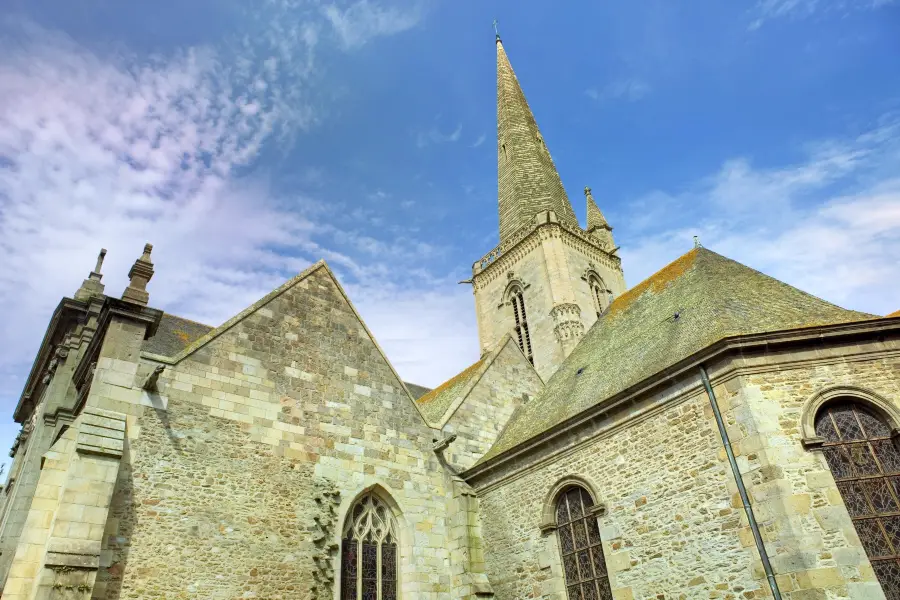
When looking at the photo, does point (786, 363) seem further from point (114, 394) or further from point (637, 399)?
point (114, 394)

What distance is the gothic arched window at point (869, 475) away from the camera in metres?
7.89

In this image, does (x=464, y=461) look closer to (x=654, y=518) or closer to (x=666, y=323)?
(x=654, y=518)

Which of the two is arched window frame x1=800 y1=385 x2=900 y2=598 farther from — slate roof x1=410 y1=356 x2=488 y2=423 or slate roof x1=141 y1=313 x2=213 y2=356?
slate roof x1=141 y1=313 x2=213 y2=356

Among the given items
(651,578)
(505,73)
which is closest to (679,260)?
(651,578)

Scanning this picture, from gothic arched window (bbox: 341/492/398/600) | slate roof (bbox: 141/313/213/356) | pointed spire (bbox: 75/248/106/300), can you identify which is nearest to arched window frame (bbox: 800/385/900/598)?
gothic arched window (bbox: 341/492/398/600)

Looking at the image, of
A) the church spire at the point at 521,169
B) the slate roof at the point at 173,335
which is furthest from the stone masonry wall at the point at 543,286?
the slate roof at the point at 173,335

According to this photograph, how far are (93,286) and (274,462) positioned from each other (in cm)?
941

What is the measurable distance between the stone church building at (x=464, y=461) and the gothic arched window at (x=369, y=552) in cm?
4

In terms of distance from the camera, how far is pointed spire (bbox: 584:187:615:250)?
34.2 meters

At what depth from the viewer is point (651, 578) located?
941cm

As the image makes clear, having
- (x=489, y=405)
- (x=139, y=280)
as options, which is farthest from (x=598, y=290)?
(x=139, y=280)

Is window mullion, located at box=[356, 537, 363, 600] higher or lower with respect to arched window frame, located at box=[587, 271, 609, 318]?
lower

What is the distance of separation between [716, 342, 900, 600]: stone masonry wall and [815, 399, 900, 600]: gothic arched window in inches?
10.8

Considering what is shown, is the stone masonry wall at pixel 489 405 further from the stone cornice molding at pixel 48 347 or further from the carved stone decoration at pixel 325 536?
the stone cornice molding at pixel 48 347
